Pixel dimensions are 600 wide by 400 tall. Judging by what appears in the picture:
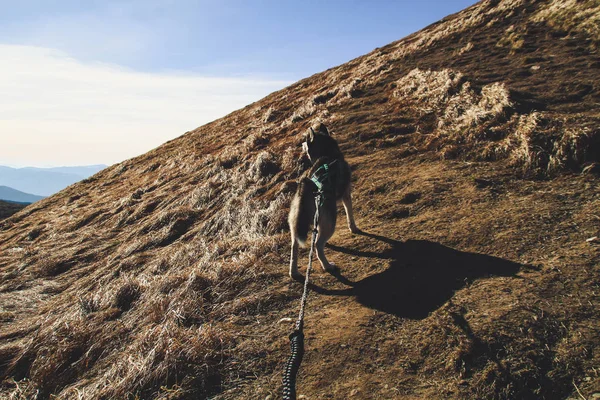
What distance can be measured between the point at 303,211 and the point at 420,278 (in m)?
2.13

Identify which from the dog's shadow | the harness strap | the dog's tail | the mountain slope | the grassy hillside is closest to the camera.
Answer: the mountain slope

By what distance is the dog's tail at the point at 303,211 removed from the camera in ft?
17.7

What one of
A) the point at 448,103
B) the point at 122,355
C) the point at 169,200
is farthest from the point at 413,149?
the point at 169,200

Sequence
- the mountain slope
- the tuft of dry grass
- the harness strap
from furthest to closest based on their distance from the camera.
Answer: the tuft of dry grass → the harness strap → the mountain slope

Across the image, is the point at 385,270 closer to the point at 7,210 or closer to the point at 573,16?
the point at 573,16

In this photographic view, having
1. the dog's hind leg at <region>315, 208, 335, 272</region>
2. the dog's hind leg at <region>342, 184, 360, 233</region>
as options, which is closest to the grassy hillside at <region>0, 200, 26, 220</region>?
the dog's hind leg at <region>342, 184, 360, 233</region>

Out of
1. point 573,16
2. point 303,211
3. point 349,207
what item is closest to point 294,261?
point 303,211

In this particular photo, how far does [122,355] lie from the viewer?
4.47m

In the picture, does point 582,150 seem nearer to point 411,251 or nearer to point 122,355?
point 411,251

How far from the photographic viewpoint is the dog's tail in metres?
5.40

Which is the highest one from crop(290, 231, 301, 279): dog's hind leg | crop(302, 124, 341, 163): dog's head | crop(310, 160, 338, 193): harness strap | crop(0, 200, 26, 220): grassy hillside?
crop(0, 200, 26, 220): grassy hillside

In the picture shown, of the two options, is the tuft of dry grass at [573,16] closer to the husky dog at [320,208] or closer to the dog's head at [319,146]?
the dog's head at [319,146]

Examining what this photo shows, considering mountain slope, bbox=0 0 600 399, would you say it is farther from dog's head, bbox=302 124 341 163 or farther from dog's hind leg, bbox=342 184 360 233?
dog's head, bbox=302 124 341 163

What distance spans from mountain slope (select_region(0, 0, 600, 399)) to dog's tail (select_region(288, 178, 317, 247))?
33.8 inches
